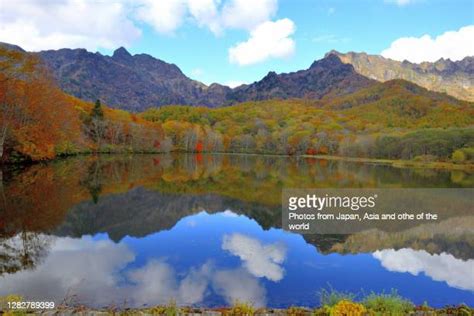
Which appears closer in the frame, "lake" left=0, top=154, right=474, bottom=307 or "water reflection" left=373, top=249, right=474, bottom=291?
"lake" left=0, top=154, right=474, bottom=307

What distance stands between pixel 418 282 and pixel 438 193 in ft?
95.0

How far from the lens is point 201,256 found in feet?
51.4

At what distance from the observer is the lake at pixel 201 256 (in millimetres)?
11578

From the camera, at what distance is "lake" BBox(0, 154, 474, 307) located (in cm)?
1158

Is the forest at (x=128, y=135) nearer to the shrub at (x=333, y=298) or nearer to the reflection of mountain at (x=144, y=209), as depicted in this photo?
the reflection of mountain at (x=144, y=209)

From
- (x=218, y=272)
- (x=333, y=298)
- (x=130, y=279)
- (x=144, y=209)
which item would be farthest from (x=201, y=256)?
(x=144, y=209)

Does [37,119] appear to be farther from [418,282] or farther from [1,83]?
[418,282]

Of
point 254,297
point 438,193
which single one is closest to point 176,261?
point 254,297

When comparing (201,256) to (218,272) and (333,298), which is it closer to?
(218,272)

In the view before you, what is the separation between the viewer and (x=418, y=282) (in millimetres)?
13297

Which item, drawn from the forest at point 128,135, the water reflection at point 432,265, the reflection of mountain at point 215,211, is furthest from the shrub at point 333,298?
the forest at point 128,135

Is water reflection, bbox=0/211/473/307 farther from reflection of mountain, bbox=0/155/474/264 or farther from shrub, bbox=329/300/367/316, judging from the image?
shrub, bbox=329/300/367/316

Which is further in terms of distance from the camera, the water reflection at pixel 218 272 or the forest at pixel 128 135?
the forest at pixel 128 135

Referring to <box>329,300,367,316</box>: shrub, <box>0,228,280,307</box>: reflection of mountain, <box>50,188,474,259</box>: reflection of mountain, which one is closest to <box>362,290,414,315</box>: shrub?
<box>329,300,367,316</box>: shrub
